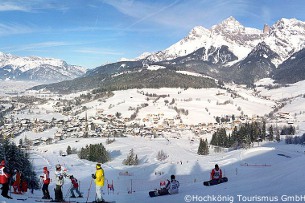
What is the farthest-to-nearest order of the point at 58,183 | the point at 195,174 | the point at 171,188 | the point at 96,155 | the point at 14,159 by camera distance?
the point at 96,155
the point at 195,174
the point at 14,159
the point at 171,188
the point at 58,183

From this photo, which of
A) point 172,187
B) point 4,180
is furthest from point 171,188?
point 4,180

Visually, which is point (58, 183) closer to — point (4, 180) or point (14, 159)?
point (4, 180)

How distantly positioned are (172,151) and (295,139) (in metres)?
48.3

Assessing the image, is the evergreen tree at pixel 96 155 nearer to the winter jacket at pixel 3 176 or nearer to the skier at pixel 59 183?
the skier at pixel 59 183

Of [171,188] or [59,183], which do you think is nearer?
[59,183]

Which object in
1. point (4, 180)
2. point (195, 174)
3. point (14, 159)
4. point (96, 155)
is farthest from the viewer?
point (96, 155)

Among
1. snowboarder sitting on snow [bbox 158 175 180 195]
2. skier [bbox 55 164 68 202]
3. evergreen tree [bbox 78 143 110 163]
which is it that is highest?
skier [bbox 55 164 68 202]

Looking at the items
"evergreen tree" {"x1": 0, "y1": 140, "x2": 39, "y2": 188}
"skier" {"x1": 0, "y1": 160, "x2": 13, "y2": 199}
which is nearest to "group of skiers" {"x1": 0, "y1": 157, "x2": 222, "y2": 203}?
"skier" {"x1": 0, "y1": 160, "x2": 13, "y2": 199}

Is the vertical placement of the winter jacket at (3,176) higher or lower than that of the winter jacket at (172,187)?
higher

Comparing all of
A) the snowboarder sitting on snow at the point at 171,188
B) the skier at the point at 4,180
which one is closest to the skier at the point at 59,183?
the skier at the point at 4,180

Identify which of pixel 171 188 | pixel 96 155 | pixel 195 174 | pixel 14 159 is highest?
pixel 14 159

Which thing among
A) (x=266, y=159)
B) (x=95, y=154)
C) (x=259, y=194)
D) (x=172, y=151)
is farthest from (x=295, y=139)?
(x=259, y=194)

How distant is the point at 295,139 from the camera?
5305 inches

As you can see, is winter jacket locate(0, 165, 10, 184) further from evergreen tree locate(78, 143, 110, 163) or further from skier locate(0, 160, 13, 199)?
evergreen tree locate(78, 143, 110, 163)
